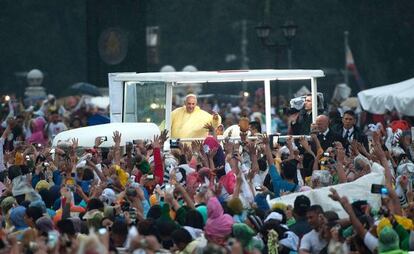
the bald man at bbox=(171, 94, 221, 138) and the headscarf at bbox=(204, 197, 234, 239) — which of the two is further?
the bald man at bbox=(171, 94, 221, 138)

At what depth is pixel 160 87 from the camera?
24734 mm

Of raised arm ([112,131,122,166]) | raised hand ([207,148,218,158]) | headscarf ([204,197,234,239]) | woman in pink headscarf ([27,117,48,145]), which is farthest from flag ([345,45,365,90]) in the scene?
headscarf ([204,197,234,239])

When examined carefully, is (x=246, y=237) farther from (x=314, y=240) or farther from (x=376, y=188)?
(x=376, y=188)

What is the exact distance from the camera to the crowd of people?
1419 cm

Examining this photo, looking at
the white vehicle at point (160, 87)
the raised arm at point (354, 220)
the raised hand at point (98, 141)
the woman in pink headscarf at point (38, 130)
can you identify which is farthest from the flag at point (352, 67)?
the raised arm at point (354, 220)

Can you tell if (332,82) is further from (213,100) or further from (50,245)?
(50,245)

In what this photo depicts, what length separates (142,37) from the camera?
1710 inches

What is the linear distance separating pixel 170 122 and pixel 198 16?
190ft

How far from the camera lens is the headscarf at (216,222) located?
48.5ft

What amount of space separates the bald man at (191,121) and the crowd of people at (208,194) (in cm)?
2

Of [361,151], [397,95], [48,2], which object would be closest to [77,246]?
[361,151]

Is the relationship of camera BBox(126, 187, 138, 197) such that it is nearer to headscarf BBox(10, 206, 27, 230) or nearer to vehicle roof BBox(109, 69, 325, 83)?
headscarf BBox(10, 206, 27, 230)

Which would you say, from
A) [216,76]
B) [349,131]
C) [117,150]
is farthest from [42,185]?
[216,76]

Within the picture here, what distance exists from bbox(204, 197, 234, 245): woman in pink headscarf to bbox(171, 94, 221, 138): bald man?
8.82m
